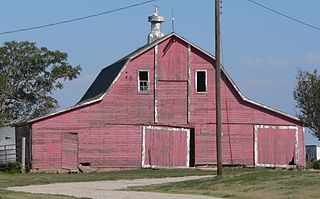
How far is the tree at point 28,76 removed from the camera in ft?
255

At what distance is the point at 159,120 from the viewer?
1999 inches

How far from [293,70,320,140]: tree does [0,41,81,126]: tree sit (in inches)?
843

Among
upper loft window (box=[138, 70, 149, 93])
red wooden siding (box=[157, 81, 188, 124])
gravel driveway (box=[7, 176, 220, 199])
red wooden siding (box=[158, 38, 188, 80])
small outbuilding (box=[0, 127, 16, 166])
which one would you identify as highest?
red wooden siding (box=[158, 38, 188, 80])

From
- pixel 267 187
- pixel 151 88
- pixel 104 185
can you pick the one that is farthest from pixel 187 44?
pixel 267 187

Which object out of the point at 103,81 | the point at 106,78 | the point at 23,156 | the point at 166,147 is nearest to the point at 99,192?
the point at 23,156

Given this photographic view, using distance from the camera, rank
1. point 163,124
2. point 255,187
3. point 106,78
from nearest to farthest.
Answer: point 255,187 → point 163,124 → point 106,78

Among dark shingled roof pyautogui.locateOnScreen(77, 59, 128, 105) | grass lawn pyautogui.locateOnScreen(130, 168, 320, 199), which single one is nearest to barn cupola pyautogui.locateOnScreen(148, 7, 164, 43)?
dark shingled roof pyautogui.locateOnScreen(77, 59, 128, 105)

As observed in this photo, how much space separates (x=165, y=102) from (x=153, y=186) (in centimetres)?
1891

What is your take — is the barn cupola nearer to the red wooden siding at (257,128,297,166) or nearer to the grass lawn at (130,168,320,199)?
the red wooden siding at (257,128,297,166)

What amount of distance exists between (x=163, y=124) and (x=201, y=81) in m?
3.70

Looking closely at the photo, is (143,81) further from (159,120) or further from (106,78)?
(106,78)

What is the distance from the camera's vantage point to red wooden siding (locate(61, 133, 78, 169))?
49.3 meters

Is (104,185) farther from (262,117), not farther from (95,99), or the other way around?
(262,117)

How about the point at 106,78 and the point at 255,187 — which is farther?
the point at 106,78
